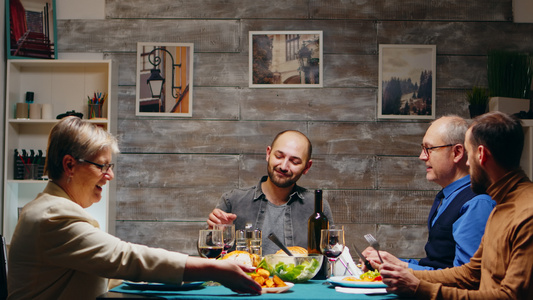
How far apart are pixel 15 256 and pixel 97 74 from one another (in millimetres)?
2505

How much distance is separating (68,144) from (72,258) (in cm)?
40

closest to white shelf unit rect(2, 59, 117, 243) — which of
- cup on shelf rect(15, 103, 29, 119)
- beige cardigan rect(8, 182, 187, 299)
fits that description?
cup on shelf rect(15, 103, 29, 119)

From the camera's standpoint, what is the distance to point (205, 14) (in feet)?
13.6

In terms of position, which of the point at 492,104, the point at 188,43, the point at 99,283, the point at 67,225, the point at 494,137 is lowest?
the point at 99,283

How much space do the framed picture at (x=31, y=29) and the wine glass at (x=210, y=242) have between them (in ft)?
8.28

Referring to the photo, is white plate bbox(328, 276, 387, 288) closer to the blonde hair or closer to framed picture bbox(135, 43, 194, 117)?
the blonde hair

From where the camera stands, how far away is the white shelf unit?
393 cm

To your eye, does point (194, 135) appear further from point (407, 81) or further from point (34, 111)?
point (407, 81)

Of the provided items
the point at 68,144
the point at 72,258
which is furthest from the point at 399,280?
the point at 68,144

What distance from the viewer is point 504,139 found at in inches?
77.1

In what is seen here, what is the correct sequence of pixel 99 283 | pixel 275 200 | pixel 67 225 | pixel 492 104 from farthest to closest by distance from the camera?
pixel 492 104
pixel 275 200
pixel 99 283
pixel 67 225

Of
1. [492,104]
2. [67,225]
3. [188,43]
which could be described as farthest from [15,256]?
[492,104]

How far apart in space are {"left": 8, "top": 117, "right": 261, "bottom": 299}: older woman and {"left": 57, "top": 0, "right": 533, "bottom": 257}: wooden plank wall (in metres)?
2.19

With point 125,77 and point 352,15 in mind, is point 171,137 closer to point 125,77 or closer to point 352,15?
point 125,77
